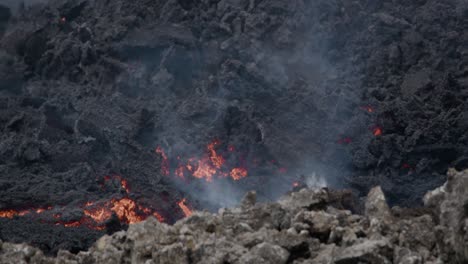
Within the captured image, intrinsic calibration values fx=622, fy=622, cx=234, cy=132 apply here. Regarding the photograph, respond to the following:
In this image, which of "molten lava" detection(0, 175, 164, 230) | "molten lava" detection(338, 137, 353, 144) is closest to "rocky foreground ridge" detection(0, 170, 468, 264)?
"molten lava" detection(0, 175, 164, 230)

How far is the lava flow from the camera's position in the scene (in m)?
26.3

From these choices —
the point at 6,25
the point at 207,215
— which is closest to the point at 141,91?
the point at 6,25

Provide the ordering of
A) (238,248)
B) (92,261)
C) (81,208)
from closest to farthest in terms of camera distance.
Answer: (238,248)
(92,261)
(81,208)

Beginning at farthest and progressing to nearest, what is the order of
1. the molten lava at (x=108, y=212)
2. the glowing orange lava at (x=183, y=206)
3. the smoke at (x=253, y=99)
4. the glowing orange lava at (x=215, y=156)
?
1. the glowing orange lava at (x=215, y=156)
2. the smoke at (x=253, y=99)
3. the glowing orange lava at (x=183, y=206)
4. the molten lava at (x=108, y=212)

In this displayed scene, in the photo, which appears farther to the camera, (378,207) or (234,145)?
(234,145)

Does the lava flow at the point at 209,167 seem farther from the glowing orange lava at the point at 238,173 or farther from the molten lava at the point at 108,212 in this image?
the molten lava at the point at 108,212

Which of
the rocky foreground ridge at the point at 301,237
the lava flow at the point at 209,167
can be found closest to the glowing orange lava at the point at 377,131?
the lava flow at the point at 209,167

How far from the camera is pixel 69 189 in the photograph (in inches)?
947

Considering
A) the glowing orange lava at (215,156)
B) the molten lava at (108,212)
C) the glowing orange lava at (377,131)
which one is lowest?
the molten lava at (108,212)

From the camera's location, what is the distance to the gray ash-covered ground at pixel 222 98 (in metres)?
24.8

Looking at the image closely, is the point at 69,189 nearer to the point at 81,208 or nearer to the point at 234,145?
the point at 81,208

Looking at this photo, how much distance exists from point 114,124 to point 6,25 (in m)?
16.9

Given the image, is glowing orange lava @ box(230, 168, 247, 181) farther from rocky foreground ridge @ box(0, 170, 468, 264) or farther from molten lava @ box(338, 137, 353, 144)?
rocky foreground ridge @ box(0, 170, 468, 264)

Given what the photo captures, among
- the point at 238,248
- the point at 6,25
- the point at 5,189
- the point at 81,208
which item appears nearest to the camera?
the point at 238,248
